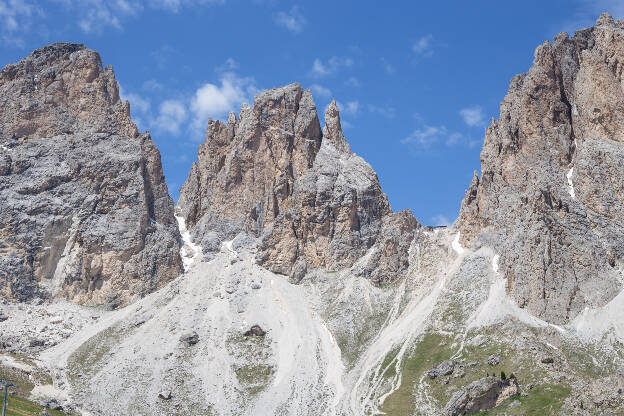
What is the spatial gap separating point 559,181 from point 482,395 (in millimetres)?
61442

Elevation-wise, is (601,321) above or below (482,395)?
above

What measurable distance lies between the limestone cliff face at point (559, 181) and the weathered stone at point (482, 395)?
81.5ft

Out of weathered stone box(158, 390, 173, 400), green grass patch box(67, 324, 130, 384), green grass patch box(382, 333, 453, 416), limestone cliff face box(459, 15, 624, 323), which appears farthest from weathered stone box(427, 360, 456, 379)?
green grass patch box(67, 324, 130, 384)

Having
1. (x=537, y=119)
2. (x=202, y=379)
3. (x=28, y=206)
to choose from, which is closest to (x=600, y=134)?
(x=537, y=119)

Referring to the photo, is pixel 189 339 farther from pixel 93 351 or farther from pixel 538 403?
pixel 538 403

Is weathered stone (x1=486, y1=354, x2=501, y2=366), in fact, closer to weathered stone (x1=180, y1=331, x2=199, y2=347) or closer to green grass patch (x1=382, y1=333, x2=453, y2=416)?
green grass patch (x1=382, y1=333, x2=453, y2=416)

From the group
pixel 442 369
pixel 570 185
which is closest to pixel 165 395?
pixel 442 369

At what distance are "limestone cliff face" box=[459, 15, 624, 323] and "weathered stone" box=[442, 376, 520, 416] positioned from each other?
24.8 m

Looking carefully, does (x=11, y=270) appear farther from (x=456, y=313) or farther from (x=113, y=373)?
(x=456, y=313)

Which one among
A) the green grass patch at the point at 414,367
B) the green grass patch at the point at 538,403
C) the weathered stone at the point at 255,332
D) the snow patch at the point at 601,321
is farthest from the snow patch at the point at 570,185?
the weathered stone at the point at 255,332

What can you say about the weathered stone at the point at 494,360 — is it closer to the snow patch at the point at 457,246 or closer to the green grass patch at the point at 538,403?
the green grass patch at the point at 538,403

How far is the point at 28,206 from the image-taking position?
7657 inches

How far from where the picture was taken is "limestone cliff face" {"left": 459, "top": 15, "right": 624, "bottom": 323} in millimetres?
142750

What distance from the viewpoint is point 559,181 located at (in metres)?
160
